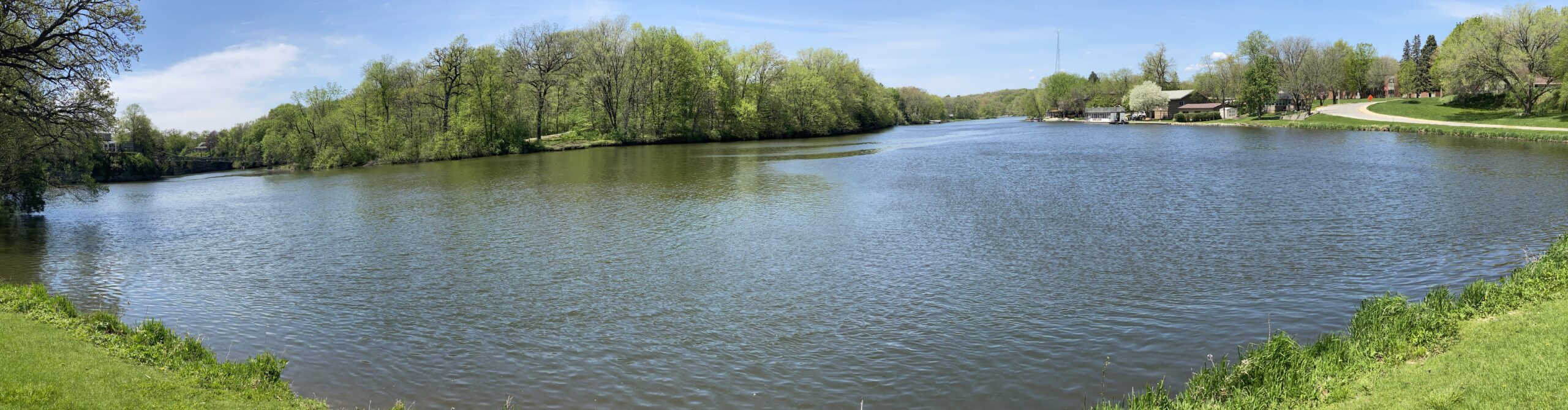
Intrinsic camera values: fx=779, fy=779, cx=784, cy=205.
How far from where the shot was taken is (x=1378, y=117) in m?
71.2

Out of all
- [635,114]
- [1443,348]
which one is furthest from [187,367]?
[635,114]

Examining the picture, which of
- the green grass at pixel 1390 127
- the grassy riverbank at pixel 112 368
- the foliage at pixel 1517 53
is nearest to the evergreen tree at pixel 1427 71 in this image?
the green grass at pixel 1390 127

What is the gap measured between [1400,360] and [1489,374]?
4.01 ft

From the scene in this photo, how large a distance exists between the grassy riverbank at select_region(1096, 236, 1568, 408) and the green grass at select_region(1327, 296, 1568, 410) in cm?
2

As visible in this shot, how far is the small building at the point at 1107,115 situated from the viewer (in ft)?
396

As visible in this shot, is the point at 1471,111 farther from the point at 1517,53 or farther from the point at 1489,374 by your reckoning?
the point at 1489,374

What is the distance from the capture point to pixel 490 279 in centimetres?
1636

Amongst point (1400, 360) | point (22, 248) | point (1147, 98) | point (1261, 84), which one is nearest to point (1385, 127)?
point (1261, 84)

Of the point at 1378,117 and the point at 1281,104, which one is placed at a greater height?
the point at 1281,104

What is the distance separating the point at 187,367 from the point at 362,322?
14.2 feet

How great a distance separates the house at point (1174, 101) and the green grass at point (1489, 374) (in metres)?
121

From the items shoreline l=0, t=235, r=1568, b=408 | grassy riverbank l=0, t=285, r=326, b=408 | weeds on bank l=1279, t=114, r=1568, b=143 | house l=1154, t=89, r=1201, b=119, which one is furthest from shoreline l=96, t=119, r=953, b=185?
house l=1154, t=89, r=1201, b=119

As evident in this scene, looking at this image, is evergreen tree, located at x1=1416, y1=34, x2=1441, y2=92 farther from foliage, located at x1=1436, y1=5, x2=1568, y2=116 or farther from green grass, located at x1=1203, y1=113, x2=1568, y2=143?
foliage, located at x1=1436, y1=5, x2=1568, y2=116

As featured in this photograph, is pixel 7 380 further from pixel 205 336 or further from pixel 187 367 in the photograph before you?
pixel 205 336
